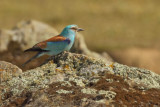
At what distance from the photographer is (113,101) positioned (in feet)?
17.6

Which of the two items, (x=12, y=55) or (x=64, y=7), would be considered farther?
(x=64, y=7)

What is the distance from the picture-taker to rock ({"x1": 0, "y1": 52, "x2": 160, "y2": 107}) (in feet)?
17.7

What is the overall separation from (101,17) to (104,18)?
29 cm

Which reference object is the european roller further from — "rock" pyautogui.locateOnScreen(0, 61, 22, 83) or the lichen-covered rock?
the lichen-covered rock

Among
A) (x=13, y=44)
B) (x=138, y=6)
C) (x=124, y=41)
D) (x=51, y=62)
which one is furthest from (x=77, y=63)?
(x=138, y=6)

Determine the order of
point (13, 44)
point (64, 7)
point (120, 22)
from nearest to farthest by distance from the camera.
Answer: point (13, 44), point (120, 22), point (64, 7)

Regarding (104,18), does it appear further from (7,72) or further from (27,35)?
(7,72)

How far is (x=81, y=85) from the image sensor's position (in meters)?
5.77

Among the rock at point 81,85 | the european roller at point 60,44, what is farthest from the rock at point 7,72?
the european roller at point 60,44

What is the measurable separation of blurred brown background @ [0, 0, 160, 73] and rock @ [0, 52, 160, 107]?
1595 centimetres

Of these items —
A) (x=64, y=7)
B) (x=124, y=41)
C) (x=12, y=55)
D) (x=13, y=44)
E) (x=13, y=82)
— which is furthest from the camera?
(x=64, y=7)

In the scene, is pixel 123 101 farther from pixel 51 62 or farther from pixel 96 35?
pixel 96 35

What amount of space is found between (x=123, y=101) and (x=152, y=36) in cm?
2351

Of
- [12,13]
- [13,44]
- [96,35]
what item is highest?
[12,13]
